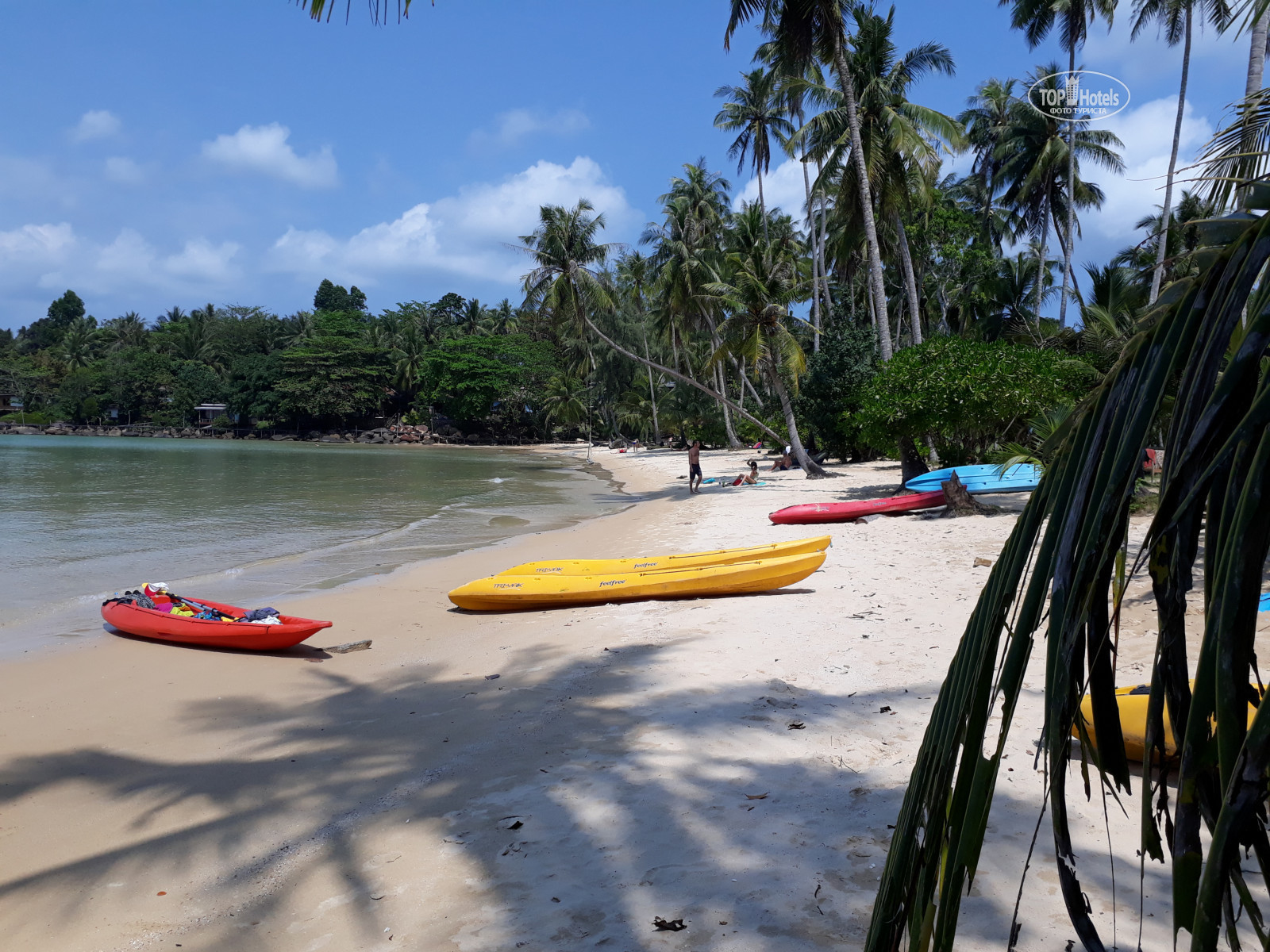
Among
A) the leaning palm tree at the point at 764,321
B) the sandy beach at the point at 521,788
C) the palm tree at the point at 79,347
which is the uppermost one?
the palm tree at the point at 79,347

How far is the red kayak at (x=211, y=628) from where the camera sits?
7.52 meters


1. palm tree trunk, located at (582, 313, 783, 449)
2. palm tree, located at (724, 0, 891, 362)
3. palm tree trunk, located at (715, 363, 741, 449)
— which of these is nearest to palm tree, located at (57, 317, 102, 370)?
palm tree trunk, located at (715, 363, 741, 449)

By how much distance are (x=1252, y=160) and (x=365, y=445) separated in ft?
222

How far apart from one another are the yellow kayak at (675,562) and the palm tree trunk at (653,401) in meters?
37.4

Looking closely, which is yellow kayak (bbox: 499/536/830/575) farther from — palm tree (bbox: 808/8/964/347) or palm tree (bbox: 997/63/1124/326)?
palm tree (bbox: 997/63/1124/326)

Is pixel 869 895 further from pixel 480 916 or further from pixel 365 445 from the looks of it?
pixel 365 445

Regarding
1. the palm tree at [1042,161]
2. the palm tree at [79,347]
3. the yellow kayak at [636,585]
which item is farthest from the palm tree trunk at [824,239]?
the palm tree at [79,347]

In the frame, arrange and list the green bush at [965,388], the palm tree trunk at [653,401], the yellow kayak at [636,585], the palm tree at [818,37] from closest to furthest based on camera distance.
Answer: the yellow kayak at [636,585]
the green bush at [965,388]
the palm tree at [818,37]
the palm tree trunk at [653,401]

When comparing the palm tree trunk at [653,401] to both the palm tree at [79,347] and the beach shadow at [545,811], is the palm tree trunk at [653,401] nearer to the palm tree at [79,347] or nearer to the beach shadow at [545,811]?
the beach shadow at [545,811]

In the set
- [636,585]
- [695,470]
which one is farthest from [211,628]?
[695,470]

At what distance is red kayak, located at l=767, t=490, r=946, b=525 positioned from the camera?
13.2m

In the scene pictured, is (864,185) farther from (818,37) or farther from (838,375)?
(838,375)

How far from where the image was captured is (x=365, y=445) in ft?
214

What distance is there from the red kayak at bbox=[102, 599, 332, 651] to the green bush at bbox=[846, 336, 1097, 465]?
436 inches
